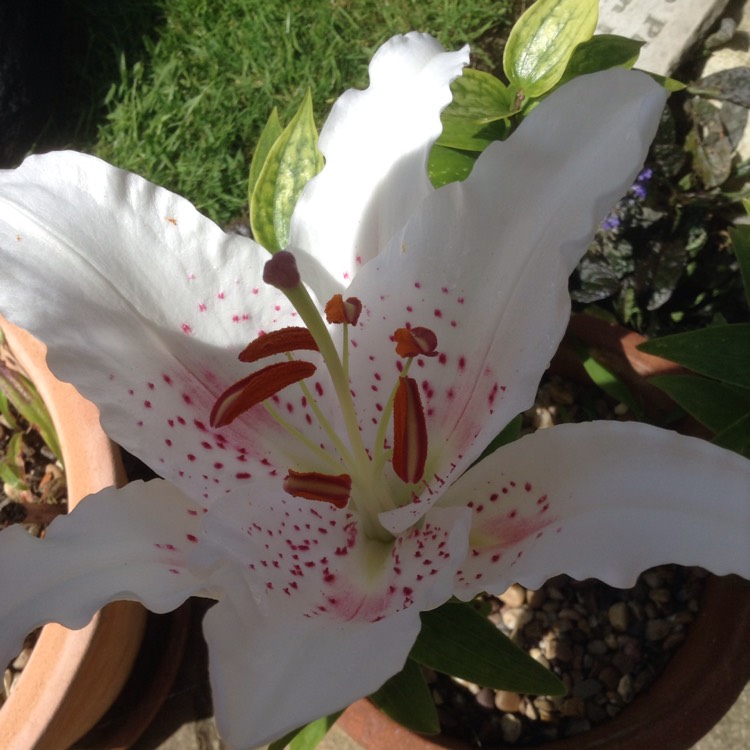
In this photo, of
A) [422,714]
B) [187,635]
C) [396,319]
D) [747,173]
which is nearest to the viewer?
[396,319]

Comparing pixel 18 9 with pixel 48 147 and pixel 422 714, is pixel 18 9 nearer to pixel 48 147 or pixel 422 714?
pixel 48 147

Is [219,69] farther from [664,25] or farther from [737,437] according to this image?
[737,437]

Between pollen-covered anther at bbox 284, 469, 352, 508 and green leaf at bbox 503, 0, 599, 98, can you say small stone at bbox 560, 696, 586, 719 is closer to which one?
pollen-covered anther at bbox 284, 469, 352, 508

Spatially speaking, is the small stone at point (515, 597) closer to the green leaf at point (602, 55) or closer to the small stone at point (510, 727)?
the small stone at point (510, 727)

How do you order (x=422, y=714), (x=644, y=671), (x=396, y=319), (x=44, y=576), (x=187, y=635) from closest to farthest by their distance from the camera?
(x=44, y=576)
(x=396, y=319)
(x=422, y=714)
(x=644, y=671)
(x=187, y=635)

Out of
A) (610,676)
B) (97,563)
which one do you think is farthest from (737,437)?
(97,563)

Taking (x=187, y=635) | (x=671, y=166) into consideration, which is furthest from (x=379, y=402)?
(x=671, y=166)

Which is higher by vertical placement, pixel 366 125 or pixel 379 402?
pixel 366 125
